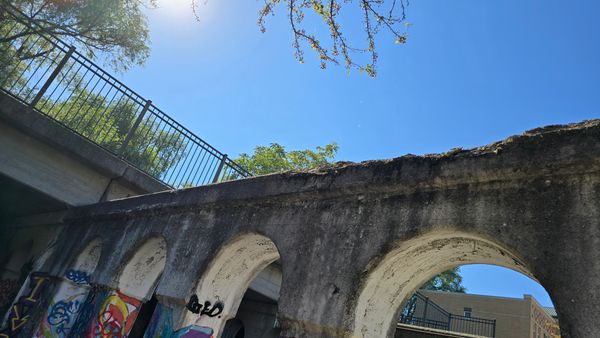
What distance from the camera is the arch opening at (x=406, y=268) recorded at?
11.1 ft

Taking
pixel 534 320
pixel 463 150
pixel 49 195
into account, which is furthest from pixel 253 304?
pixel 534 320

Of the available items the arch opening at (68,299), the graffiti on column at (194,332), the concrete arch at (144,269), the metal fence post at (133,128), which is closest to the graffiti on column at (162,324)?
the graffiti on column at (194,332)

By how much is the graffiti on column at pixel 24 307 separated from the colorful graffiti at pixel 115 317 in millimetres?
2534

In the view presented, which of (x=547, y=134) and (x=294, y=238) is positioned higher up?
(x=547, y=134)

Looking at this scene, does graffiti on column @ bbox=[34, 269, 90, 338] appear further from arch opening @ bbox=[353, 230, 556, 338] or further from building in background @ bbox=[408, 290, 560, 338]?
building in background @ bbox=[408, 290, 560, 338]

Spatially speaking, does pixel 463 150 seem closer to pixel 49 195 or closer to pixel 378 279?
pixel 378 279

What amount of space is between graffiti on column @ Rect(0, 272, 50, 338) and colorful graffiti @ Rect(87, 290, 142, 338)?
2534 millimetres

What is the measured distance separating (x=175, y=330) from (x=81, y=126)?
19.0ft

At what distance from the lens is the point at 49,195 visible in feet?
28.4

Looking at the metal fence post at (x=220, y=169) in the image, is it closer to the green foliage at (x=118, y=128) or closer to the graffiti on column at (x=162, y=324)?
the green foliage at (x=118, y=128)

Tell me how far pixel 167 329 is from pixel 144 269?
7.07ft

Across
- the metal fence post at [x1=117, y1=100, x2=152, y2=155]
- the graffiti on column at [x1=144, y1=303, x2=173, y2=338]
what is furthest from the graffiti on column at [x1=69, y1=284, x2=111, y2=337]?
the metal fence post at [x1=117, y1=100, x2=152, y2=155]

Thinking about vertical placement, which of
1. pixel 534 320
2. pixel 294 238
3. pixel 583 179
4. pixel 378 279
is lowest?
pixel 378 279

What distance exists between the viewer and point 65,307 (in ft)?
24.9
